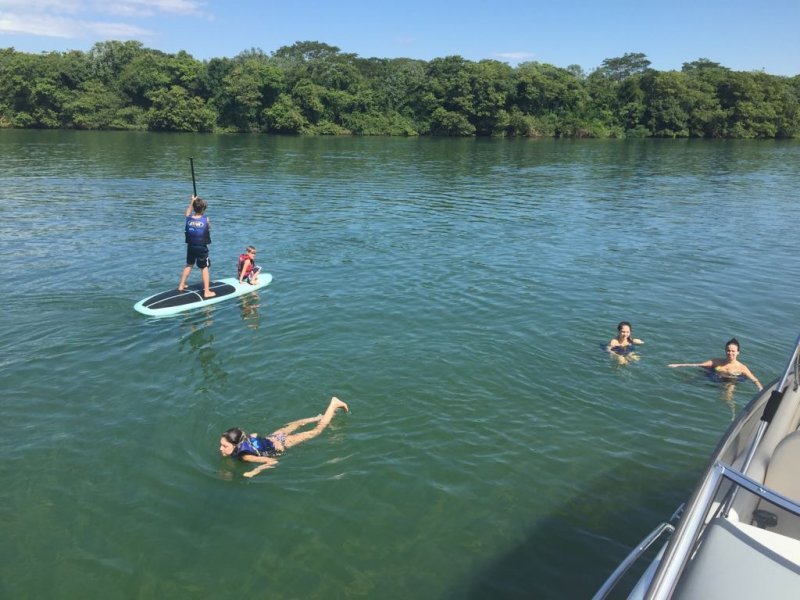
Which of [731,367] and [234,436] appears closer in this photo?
[234,436]

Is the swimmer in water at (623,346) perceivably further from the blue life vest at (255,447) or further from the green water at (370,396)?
the blue life vest at (255,447)

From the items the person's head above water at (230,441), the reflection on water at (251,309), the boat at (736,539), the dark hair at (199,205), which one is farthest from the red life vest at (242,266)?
the boat at (736,539)

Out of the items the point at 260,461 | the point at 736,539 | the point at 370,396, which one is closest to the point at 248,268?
the point at 370,396

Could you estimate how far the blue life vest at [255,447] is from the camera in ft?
31.0

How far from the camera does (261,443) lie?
381 inches

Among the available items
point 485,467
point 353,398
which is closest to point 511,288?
point 353,398

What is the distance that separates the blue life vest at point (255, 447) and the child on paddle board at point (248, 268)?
9.12m

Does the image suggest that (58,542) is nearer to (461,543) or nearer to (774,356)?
(461,543)

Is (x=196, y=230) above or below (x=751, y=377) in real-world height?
above

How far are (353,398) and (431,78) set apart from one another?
99.7 m

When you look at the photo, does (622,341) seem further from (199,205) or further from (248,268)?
(199,205)

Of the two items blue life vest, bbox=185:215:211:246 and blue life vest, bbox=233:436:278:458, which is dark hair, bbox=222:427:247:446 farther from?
blue life vest, bbox=185:215:211:246

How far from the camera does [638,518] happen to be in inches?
331

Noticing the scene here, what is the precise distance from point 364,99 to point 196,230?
86.1m
